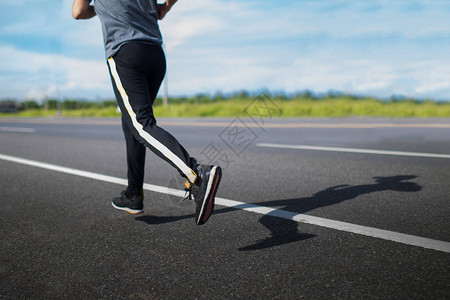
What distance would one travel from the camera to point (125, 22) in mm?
2564

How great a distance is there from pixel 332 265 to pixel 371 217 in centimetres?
99

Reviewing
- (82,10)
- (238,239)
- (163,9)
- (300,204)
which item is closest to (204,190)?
(238,239)

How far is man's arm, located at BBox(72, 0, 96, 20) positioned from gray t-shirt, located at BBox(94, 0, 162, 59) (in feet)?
0.36

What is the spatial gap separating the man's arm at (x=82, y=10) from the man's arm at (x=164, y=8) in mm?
475

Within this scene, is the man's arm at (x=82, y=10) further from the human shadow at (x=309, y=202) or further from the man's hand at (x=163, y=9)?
the human shadow at (x=309, y=202)

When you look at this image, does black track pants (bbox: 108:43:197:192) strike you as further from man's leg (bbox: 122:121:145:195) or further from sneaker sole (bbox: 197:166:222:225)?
man's leg (bbox: 122:121:145:195)

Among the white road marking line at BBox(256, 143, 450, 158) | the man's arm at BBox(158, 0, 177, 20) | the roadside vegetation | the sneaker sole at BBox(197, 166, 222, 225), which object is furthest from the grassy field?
the sneaker sole at BBox(197, 166, 222, 225)

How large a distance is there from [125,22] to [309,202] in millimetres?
2044

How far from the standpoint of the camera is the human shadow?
243 cm

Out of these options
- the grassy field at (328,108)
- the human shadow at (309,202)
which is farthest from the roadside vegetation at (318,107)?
the human shadow at (309,202)

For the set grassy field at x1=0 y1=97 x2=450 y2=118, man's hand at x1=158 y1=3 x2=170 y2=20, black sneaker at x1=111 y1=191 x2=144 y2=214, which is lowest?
black sneaker at x1=111 y1=191 x2=144 y2=214

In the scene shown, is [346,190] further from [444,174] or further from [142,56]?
[142,56]

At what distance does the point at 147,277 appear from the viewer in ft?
6.42

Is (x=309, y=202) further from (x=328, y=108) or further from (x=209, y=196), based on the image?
(x=328, y=108)
